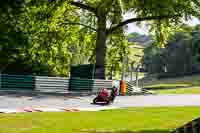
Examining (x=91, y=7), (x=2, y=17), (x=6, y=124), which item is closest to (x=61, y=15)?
(x=91, y=7)

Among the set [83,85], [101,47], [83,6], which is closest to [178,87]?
[101,47]

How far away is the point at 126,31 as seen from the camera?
52125 mm

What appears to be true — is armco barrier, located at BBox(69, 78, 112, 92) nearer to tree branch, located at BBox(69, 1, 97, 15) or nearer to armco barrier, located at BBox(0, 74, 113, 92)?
armco barrier, located at BBox(0, 74, 113, 92)

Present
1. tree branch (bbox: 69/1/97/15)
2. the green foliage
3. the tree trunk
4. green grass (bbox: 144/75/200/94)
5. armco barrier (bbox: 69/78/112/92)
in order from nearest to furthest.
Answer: armco barrier (bbox: 69/78/112/92) < the tree trunk < tree branch (bbox: 69/1/97/15) < green grass (bbox: 144/75/200/94) < the green foliage

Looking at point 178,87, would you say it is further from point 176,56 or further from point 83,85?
point 176,56

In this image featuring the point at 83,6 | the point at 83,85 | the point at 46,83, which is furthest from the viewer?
the point at 83,6

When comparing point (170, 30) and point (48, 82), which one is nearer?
point (48, 82)

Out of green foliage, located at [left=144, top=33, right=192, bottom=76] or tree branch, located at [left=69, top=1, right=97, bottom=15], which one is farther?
green foliage, located at [left=144, top=33, right=192, bottom=76]

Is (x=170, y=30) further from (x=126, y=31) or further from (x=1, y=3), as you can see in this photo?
(x=1, y=3)

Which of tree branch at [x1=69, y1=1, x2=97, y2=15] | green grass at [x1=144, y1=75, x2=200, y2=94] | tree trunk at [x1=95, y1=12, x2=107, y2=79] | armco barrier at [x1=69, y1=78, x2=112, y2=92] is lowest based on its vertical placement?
green grass at [x1=144, y1=75, x2=200, y2=94]

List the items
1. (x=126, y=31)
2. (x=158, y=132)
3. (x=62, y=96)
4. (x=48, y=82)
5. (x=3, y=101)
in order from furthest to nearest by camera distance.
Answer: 1. (x=126, y=31)
2. (x=48, y=82)
3. (x=62, y=96)
4. (x=3, y=101)
5. (x=158, y=132)

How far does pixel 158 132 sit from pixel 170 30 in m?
37.4

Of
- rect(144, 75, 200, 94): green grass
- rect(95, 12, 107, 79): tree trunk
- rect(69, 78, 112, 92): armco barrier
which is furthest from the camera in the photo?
rect(144, 75, 200, 94): green grass

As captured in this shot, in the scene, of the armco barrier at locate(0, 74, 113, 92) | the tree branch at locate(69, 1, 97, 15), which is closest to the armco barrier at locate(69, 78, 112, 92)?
the armco barrier at locate(0, 74, 113, 92)
